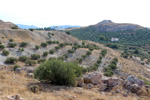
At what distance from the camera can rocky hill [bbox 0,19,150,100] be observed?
9.69 metres

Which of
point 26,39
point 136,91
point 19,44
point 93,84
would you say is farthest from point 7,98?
point 26,39

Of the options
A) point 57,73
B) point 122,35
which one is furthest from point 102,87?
point 122,35

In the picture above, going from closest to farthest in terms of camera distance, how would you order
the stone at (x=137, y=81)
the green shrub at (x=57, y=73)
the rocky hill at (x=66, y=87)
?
the rocky hill at (x=66, y=87), the green shrub at (x=57, y=73), the stone at (x=137, y=81)

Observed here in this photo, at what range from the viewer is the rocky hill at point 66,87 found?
9686 mm

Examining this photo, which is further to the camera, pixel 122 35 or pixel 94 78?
pixel 122 35

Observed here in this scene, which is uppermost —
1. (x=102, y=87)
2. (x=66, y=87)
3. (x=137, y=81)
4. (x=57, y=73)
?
(x=57, y=73)

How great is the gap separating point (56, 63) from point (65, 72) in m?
1.18

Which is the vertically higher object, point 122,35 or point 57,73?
point 122,35

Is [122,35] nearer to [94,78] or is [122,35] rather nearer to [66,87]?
[94,78]

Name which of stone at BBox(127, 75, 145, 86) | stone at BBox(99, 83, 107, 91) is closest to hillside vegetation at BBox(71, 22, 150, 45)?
stone at BBox(127, 75, 145, 86)

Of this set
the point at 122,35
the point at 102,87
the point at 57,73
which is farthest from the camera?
the point at 122,35

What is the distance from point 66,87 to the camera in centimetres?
1127

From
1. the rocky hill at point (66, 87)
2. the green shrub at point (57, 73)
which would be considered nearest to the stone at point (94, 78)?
the rocky hill at point (66, 87)

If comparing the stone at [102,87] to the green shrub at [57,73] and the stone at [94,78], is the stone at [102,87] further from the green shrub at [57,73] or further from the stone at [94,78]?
the green shrub at [57,73]
